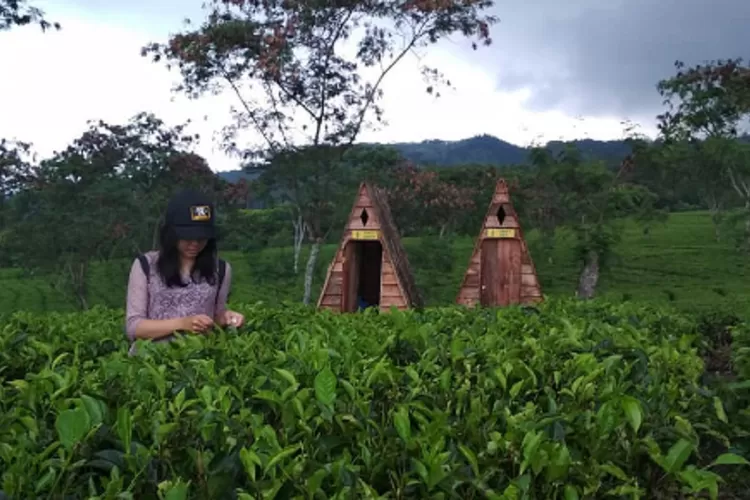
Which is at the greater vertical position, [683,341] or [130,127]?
[130,127]

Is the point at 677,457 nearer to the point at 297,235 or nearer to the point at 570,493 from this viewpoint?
the point at 570,493

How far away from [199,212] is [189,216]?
0.05 metres

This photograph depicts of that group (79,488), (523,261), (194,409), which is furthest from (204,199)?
(523,261)

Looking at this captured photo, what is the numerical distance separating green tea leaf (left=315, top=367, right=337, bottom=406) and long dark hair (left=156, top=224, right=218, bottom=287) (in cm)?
178

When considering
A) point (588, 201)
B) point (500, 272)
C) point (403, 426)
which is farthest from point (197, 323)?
point (588, 201)

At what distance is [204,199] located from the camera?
4164 millimetres

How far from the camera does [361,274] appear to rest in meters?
14.2

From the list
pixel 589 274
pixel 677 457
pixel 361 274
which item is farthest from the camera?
pixel 589 274

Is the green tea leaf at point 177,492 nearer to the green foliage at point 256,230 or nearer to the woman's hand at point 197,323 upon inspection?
the woman's hand at point 197,323

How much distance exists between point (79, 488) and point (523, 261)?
417 inches

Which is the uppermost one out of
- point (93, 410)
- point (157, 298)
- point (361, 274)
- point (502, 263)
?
point (157, 298)

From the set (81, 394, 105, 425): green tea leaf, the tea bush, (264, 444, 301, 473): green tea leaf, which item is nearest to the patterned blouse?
the tea bush

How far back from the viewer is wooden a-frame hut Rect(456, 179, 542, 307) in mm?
12219

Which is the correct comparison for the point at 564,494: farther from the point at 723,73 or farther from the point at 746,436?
the point at 723,73
